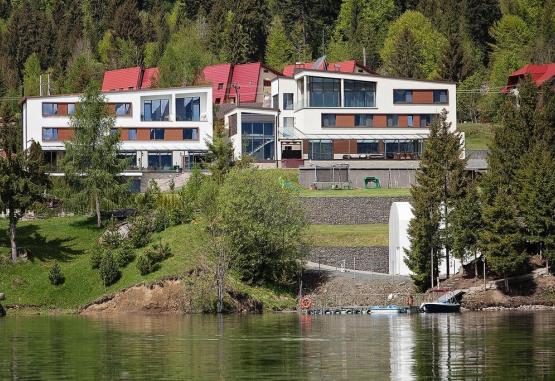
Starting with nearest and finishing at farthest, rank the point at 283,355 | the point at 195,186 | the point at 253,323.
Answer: the point at 283,355
the point at 253,323
the point at 195,186

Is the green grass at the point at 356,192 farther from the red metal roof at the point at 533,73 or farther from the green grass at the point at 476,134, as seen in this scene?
the red metal roof at the point at 533,73

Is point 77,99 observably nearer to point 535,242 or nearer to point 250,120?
point 250,120

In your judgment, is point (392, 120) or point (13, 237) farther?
point (392, 120)

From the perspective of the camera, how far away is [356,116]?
153m

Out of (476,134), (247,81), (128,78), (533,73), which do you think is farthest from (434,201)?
(128,78)

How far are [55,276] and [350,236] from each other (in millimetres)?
25070

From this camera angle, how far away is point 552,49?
19525 cm

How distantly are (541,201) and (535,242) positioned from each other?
3.15 metres

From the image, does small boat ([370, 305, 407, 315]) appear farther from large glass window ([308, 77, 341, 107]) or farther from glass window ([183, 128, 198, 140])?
glass window ([183, 128, 198, 140])

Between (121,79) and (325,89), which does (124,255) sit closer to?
(325,89)

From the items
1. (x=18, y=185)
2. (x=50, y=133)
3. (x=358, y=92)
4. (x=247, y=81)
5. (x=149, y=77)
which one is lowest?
(x=18, y=185)

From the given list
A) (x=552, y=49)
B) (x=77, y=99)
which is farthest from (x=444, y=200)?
(x=552, y=49)

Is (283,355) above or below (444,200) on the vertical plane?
below

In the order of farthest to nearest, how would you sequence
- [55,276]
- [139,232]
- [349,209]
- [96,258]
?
[349,209]
[139,232]
[96,258]
[55,276]
